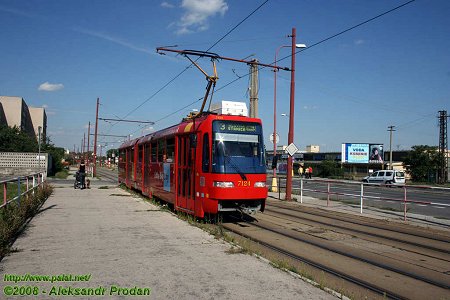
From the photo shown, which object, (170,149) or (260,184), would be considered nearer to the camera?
(260,184)

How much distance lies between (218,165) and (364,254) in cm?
439

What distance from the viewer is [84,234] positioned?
938cm

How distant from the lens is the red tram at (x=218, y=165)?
11266 millimetres

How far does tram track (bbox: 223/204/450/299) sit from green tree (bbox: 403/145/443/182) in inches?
2053

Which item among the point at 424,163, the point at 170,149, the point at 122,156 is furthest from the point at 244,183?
the point at 424,163

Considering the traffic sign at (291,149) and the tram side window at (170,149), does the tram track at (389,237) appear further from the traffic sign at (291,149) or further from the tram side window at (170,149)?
the traffic sign at (291,149)

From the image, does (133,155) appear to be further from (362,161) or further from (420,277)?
(362,161)

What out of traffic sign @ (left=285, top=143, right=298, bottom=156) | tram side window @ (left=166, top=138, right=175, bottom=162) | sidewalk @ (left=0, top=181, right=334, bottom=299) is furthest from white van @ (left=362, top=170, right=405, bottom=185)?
sidewalk @ (left=0, top=181, right=334, bottom=299)

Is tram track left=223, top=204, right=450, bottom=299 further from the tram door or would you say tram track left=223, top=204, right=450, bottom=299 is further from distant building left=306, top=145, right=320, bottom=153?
distant building left=306, top=145, right=320, bottom=153

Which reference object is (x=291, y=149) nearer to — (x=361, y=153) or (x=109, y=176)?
(x=109, y=176)

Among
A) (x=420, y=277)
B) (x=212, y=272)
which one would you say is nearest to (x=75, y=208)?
(x=212, y=272)

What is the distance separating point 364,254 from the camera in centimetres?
845

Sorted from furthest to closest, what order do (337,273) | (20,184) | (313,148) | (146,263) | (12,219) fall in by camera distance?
(313,148) < (20,184) < (12,219) < (337,273) < (146,263)

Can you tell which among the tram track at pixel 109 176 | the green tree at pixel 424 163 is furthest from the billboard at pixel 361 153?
the tram track at pixel 109 176
